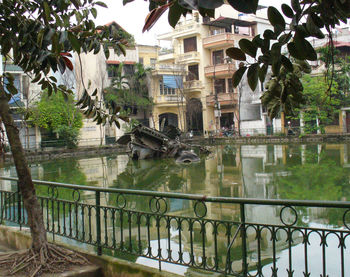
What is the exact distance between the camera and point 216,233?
390cm

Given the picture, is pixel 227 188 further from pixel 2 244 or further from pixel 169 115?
pixel 169 115

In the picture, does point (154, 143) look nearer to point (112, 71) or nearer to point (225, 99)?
point (112, 71)

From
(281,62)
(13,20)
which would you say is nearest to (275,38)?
(281,62)

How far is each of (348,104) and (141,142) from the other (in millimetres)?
19839

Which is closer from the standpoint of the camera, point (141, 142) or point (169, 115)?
point (141, 142)

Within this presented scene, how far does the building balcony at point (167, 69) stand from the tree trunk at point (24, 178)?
40949 millimetres

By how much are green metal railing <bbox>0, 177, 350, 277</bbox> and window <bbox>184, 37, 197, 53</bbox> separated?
122 feet

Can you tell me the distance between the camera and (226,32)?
45.4 metres

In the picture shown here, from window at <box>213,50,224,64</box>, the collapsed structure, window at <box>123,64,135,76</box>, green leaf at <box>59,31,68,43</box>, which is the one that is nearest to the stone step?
green leaf at <box>59,31,68,43</box>

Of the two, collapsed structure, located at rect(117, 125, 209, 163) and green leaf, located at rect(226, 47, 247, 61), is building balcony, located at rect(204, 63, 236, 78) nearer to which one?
collapsed structure, located at rect(117, 125, 209, 163)

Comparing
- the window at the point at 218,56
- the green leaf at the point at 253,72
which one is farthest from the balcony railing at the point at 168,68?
the green leaf at the point at 253,72

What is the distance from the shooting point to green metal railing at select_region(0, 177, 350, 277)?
3.58 metres

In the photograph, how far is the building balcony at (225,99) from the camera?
44.9m

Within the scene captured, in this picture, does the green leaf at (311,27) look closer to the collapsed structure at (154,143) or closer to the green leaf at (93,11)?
the green leaf at (93,11)
